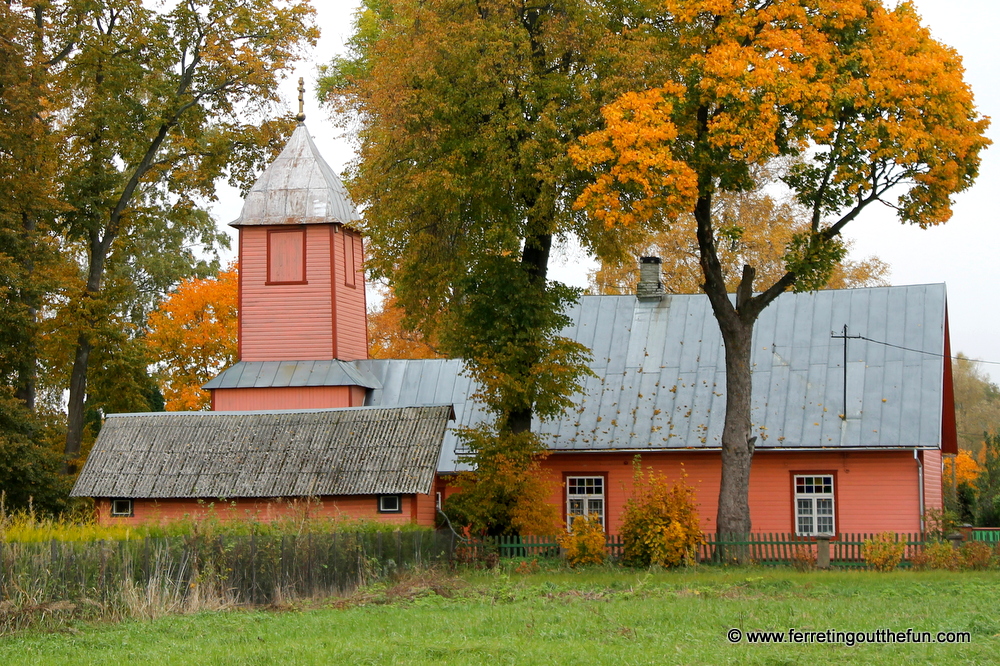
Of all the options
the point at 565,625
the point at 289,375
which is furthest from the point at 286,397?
the point at 565,625

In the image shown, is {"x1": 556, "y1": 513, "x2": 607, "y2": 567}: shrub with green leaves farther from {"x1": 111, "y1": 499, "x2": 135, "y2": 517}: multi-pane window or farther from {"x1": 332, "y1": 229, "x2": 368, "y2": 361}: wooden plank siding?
{"x1": 332, "y1": 229, "x2": 368, "y2": 361}: wooden plank siding

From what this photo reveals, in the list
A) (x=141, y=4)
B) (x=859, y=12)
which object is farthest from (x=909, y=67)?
(x=141, y=4)

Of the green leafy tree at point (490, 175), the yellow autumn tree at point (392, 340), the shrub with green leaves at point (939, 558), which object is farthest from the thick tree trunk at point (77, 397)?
the shrub with green leaves at point (939, 558)

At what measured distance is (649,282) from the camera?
3209cm

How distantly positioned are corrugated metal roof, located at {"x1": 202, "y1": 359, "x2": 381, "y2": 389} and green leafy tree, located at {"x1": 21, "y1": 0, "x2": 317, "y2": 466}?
4.39 metres

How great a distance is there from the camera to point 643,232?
25.8m

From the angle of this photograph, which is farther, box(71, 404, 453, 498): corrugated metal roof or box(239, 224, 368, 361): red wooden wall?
box(239, 224, 368, 361): red wooden wall

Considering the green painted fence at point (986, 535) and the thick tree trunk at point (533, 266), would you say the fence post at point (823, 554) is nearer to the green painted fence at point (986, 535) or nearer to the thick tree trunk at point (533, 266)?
the green painted fence at point (986, 535)

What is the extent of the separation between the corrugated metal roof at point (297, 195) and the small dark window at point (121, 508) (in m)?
9.39

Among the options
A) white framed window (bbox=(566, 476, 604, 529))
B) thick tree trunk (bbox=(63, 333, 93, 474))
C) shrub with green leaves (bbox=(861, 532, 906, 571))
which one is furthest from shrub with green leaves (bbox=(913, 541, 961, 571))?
thick tree trunk (bbox=(63, 333, 93, 474))

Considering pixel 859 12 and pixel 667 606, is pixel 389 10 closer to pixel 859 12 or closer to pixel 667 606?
pixel 859 12

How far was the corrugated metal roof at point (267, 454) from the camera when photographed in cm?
2442

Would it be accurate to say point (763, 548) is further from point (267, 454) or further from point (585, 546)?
point (267, 454)

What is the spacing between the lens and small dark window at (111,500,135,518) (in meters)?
25.6
